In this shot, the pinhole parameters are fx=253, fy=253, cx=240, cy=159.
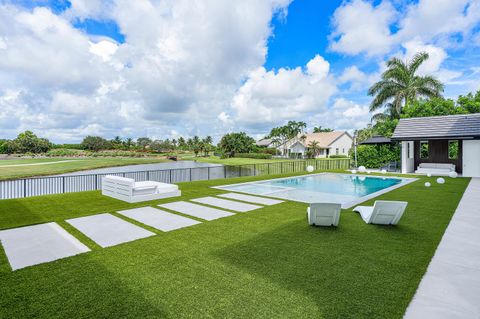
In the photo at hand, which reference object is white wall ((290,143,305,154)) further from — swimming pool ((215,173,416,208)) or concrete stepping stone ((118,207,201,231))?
concrete stepping stone ((118,207,201,231))

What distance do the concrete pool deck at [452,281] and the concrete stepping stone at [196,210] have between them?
442 cm

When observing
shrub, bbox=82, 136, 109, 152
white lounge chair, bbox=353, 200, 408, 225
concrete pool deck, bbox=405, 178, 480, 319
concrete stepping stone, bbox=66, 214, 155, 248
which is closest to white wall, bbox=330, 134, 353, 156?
white lounge chair, bbox=353, 200, 408, 225

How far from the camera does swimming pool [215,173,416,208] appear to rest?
1076cm

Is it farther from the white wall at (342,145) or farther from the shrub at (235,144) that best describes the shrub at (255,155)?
the white wall at (342,145)

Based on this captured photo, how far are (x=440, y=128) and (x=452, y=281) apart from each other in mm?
16993

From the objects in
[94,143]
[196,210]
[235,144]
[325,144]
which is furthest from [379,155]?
[94,143]

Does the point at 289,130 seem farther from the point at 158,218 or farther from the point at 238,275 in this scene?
the point at 238,275

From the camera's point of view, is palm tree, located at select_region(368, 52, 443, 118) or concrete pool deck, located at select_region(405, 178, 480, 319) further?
palm tree, located at select_region(368, 52, 443, 118)

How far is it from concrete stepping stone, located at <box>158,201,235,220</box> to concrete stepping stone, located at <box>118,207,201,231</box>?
0.40m

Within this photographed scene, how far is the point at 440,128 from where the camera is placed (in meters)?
16.4

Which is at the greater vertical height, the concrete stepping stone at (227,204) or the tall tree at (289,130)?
the tall tree at (289,130)

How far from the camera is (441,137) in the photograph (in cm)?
1559

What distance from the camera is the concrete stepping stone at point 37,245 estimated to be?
13.0 ft

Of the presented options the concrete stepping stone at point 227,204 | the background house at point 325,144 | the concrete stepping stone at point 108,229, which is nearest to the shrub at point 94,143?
the background house at point 325,144
